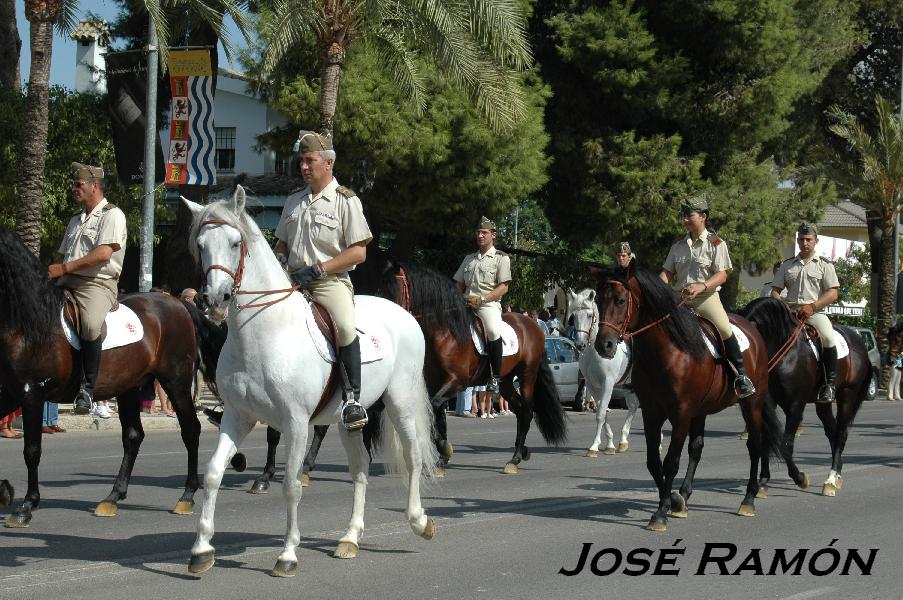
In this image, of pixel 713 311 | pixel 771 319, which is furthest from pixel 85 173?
pixel 771 319

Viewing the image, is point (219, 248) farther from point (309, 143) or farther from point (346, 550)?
point (346, 550)

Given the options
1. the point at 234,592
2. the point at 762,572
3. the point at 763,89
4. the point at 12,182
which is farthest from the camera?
the point at 763,89

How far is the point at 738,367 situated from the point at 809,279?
2661 mm

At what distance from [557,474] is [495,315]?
223 cm

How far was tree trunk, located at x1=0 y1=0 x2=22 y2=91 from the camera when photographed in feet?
91.8

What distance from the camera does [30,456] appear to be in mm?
9344

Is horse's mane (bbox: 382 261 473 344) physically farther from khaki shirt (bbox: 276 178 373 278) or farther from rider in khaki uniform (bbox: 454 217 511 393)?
khaki shirt (bbox: 276 178 373 278)

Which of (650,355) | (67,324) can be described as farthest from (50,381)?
(650,355)

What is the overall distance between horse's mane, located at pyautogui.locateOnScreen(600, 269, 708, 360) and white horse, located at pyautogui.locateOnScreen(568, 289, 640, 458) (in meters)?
4.85

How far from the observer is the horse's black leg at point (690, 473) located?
10266 mm

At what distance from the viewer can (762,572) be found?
8039mm

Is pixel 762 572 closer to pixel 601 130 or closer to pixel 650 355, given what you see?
pixel 650 355

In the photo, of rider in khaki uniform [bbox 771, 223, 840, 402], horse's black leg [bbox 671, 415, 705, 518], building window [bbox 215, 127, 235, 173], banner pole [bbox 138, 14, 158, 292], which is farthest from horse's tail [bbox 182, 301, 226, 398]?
building window [bbox 215, 127, 235, 173]

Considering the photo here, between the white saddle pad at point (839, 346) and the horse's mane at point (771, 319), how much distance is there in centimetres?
50
